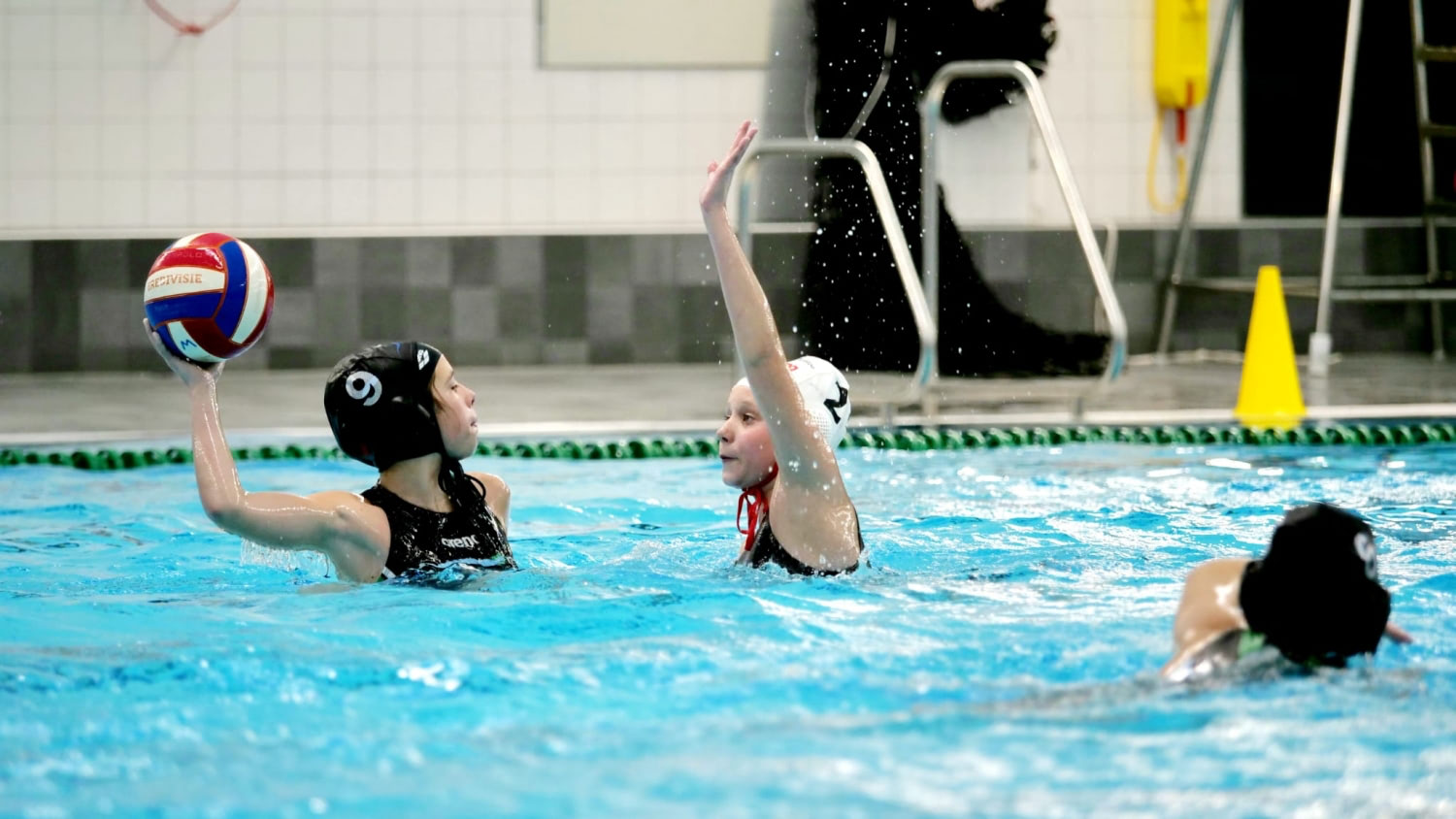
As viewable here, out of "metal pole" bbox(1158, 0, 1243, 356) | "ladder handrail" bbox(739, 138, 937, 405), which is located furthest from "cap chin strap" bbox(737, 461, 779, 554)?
"metal pole" bbox(1158, 0, 1243, 356)

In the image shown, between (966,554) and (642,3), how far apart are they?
19.3 feet

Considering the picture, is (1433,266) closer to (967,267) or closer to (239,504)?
(967,267)

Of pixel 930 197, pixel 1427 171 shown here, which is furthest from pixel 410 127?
pixel 1427 171

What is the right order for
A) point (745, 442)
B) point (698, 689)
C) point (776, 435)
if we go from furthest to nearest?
point (745, 442) → point (776, 435) → point (698, 689)

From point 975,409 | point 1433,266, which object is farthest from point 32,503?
point 1433,266

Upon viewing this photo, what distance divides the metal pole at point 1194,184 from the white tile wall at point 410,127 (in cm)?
38

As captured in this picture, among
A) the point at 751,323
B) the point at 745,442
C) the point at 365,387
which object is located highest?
the point at 751,323

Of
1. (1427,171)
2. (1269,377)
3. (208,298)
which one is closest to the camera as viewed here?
(208,298)

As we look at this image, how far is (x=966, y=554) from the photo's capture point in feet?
14.7

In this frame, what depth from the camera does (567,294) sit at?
9.62 metres

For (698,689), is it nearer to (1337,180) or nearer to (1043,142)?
(1043,142)

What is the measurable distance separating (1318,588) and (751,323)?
109 cm

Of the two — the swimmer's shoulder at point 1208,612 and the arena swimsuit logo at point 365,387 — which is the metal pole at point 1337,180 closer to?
the swimmer's shoulder at point 1208,612

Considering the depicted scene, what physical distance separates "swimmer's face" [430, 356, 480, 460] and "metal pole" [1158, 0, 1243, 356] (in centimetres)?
651
